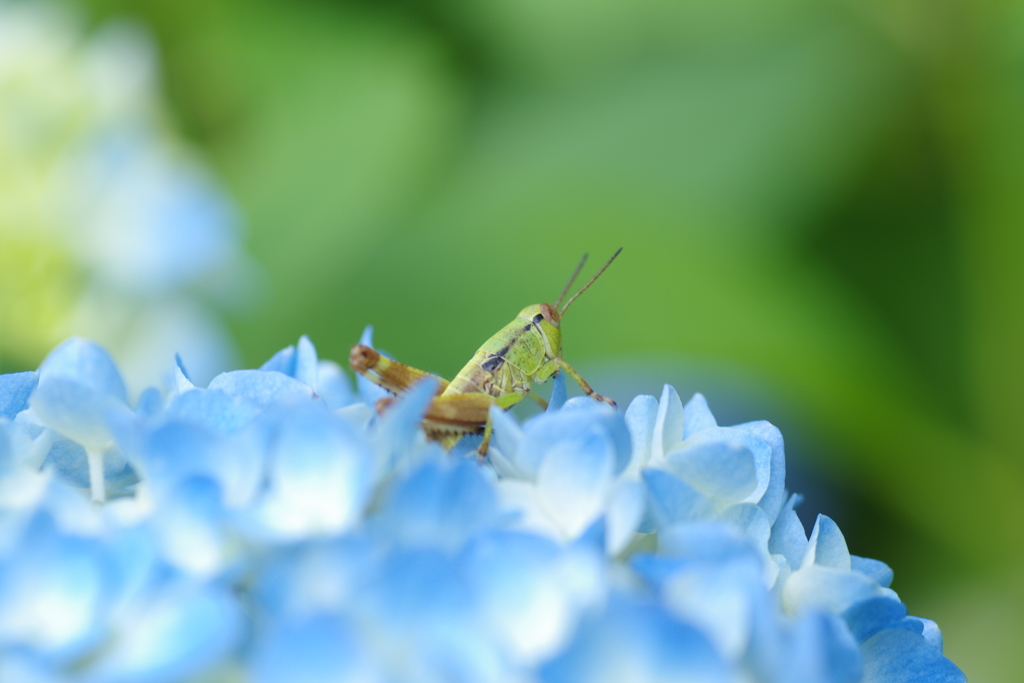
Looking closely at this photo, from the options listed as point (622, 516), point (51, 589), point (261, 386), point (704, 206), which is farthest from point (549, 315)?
point (704, 206)

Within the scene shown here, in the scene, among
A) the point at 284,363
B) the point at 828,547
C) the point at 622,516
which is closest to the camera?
the point at 622,516

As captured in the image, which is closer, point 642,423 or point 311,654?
point 311,654

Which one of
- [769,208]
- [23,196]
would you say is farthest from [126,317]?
[769,208]

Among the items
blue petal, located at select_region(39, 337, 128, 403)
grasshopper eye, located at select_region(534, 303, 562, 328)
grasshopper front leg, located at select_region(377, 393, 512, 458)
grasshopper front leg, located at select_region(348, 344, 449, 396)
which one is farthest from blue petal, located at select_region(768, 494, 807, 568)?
grasshopper eye, located at select_region(534, 303, 562, 328)

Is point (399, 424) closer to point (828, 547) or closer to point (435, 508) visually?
point (435, 508)

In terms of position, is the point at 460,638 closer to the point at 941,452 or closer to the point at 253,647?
the point at 253,647

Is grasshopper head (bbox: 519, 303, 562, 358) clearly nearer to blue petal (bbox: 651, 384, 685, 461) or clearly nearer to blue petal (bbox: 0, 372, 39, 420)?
blue petal (bbox: 651, 384, 685, 461)

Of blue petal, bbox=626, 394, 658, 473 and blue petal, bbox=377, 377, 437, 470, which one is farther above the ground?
blue petal, bbox=626, 394, 658, 473
